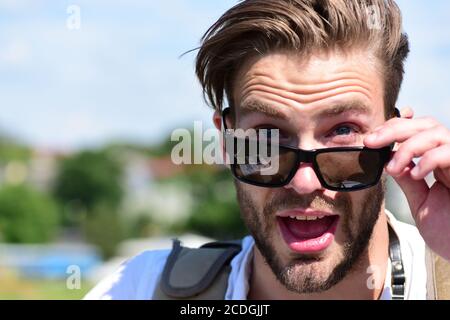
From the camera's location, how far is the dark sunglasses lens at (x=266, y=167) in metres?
2.93

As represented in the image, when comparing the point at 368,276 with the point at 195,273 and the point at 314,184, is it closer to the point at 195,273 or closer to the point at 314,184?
the point at 314,184

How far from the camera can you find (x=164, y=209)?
85.1 m

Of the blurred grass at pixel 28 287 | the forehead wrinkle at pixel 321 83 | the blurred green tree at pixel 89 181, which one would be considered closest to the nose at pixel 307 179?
the forehead wrinkle at pixel 321 83

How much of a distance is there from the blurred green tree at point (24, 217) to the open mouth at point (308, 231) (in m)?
69.3

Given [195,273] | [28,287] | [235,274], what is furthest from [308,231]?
[28,287]

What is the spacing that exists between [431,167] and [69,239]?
83259mm

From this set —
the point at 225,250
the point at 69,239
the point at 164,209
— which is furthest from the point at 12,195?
the point at 225,250

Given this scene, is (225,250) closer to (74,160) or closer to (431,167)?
(431,167)

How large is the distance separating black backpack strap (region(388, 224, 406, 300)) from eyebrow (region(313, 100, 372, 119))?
583 millimetres

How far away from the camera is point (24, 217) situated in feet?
238

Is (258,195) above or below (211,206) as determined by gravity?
above

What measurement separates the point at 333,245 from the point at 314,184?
26 centimetres

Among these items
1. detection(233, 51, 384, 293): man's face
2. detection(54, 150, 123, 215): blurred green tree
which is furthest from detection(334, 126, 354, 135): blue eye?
detection(54, 150, 123, 215): blurred green tree

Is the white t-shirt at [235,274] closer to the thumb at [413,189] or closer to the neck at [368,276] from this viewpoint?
the neck at [368,276]
